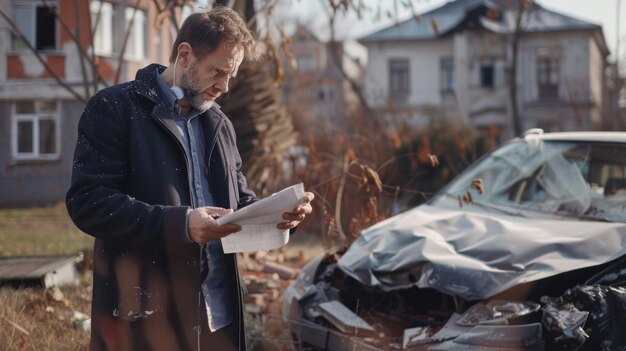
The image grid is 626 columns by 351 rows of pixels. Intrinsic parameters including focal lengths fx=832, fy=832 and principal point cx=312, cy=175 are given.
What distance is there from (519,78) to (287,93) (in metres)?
11.8

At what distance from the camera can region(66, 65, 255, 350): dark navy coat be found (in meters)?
2.61

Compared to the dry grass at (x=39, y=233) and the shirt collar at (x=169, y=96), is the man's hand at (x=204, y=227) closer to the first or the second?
the shirt collar at (x=169, y=96)

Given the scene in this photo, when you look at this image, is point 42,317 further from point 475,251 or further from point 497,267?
point 497,267

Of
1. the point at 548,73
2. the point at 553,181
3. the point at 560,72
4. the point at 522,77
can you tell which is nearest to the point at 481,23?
the point at 522,77

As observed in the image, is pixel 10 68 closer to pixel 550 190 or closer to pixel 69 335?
pixel 69 335

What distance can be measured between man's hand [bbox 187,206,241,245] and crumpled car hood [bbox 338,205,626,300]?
1.86 m

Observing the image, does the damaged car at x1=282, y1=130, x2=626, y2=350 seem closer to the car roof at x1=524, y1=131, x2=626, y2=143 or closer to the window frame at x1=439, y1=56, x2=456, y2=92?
the car roof at x1=524, y1=131, x2=626, y2=143

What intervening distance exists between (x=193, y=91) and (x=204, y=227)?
0.53 m

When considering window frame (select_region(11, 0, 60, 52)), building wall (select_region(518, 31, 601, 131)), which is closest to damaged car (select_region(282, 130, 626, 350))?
window frame (select_region(11, 0, 60, 52))

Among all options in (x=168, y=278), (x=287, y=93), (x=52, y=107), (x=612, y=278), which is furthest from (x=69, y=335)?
(x=287, y=93)

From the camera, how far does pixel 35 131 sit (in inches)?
398

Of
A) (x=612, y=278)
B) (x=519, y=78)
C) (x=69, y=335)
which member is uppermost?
(x=519, y=78)

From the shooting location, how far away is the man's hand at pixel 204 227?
2.59m

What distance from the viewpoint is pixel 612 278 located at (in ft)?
13.0
